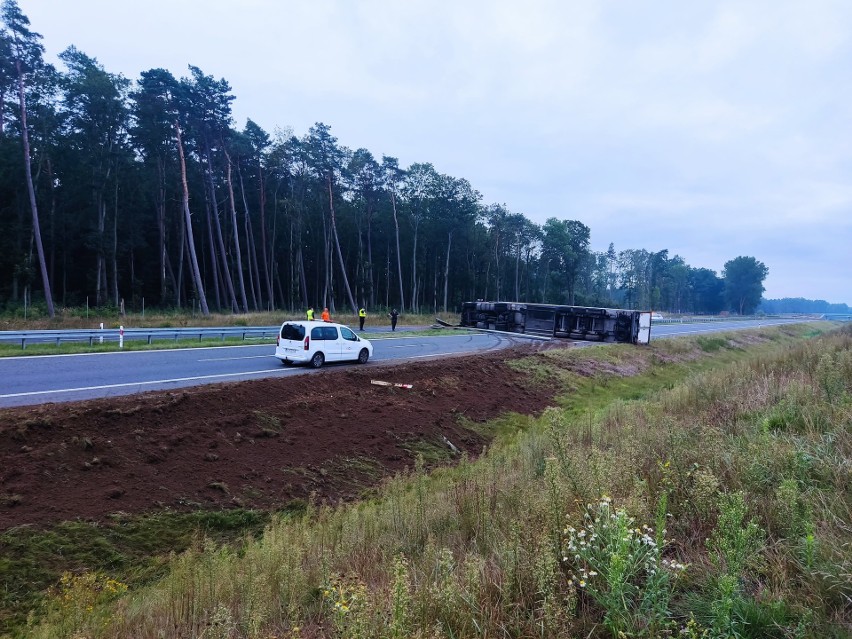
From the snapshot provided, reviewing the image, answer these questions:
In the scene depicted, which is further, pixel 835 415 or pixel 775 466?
pixel 835 415

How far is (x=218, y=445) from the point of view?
31.7 ft

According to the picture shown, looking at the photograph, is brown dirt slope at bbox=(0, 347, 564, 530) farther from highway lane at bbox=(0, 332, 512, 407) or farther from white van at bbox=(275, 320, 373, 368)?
white van at bbox=(275, 320, 373, 368)

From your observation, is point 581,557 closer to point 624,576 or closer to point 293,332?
point 624,576

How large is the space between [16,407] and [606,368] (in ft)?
77.7

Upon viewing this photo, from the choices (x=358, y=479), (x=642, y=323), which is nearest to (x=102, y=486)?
(x=358, y=479)

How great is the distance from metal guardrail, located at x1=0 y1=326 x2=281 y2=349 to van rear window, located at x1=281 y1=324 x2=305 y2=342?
723 cm

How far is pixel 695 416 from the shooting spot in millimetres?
8500

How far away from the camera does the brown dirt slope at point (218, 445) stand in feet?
24.4

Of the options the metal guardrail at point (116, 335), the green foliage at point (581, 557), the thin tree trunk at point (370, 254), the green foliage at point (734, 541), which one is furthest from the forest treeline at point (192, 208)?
the green foliage at point (734, 541)

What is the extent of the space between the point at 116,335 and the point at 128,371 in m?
7.50

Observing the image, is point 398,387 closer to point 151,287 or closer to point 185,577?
point 185,577

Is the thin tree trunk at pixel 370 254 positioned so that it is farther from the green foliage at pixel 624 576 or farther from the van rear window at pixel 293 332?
the green foliage at pixel 624 576

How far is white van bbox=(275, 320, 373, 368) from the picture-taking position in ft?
56.8

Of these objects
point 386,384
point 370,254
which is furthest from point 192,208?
point 386,384
